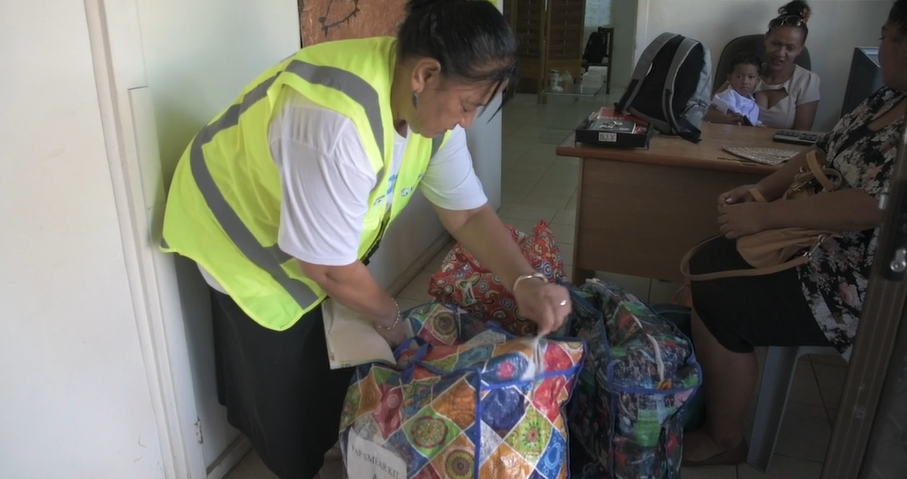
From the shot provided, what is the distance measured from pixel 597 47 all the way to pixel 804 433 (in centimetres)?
620

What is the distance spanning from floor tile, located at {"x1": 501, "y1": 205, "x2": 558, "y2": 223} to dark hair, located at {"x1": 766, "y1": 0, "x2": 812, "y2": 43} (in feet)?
4.12

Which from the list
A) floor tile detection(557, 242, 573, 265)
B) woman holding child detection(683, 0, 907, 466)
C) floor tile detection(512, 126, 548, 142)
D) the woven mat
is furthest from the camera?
floor tile detection(512, 126, 548, 142)

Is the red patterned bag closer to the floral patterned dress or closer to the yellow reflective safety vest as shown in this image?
the yellow reflective safety vest

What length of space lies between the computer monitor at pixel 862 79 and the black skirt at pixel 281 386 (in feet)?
7.60

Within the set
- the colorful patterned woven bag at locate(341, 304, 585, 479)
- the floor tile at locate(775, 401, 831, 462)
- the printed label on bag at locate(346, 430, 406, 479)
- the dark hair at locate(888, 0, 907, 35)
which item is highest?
the dark hair at locate(888, 0, 907, 35)

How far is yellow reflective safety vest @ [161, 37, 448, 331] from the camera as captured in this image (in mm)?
1062

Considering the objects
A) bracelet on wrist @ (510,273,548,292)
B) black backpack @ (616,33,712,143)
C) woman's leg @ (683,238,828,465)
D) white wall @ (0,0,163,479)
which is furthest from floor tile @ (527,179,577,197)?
white wall @ (0,0,163,479)

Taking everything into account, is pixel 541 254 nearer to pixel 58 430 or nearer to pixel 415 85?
pixel 415 85

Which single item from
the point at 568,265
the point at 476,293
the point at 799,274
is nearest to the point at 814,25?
the point at 568,265

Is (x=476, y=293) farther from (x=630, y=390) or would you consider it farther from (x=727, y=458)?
(x=727, y=458)

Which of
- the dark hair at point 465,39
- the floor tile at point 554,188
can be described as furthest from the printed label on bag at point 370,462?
the floor tile at point 554,188

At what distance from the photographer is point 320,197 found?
3.41ft

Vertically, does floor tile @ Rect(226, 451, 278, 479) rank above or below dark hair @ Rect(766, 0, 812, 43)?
below

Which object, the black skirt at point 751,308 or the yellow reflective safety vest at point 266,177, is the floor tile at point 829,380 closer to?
the black skirt at point 751,308
